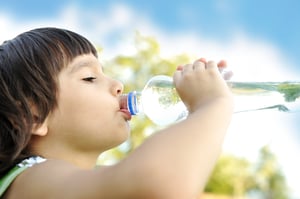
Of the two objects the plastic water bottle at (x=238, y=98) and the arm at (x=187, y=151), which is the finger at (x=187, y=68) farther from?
the plastic water bottle at (x=238, y=98)

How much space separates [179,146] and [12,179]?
30 centimetres

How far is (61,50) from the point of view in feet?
3.62

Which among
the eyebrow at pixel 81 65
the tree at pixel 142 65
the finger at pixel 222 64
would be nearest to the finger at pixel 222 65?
the finger at pixel 222 64

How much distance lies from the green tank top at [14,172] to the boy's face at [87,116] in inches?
3.0

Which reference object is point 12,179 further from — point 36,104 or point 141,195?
point 141,195

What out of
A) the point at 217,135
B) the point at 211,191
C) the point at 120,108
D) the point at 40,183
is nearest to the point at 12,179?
the point at 40,183

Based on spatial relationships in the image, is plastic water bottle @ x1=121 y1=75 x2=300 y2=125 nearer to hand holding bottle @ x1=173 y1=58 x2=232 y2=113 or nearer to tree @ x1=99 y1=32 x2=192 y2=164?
hand holding bottle @ x1=173 y1=58 x2=232 y2=113

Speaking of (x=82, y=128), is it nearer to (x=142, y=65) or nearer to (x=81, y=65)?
(x=81, y=65)

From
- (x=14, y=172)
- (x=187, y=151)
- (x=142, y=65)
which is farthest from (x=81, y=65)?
(x=142, y=65)

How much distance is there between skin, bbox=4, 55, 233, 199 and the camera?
0.72 meters

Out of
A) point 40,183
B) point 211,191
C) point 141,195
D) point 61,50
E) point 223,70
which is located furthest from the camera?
point 211,191

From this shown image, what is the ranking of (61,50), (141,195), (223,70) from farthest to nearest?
(61,50), (223,70), (141,195)

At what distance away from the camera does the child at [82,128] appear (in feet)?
2.39

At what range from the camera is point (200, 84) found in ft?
2.78
